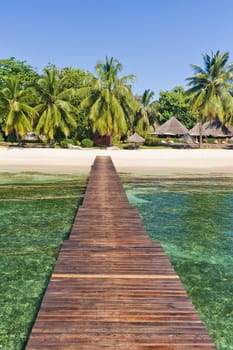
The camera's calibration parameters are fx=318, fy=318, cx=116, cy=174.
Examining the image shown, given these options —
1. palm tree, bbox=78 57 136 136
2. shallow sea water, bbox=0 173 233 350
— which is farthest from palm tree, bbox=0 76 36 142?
shallow sea water, bbox=0 173 233 350

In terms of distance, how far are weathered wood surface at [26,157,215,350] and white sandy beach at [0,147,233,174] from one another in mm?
18137

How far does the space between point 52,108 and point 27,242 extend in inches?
1223

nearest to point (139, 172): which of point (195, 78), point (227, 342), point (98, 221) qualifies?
point (98, 221)

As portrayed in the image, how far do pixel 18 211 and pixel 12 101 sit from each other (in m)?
27.6

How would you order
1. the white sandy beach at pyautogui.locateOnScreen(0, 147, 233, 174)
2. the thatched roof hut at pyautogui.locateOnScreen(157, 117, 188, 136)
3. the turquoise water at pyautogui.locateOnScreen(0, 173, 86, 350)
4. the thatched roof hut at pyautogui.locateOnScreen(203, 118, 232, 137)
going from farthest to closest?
1. the thatched roof hut at pyautogui.locateOnScreen(157, 117, 188, 136)
2. the thatched roof hut at pyautogui.locateOnScreen(203, 118, 232, 137)
3. the white sandy beach at pyautogui.locateOnScreen(0, 147, 233, 174)
4. the turquoise water at pyautogui.locateOnScreen(0, 173, 86, 350)

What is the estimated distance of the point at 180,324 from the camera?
351 cm

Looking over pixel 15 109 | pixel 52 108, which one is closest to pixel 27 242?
pixel 15 109

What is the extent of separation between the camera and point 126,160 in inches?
1193

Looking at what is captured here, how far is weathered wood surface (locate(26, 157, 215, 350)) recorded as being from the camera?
127 inches

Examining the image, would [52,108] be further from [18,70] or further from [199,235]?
[199,235]

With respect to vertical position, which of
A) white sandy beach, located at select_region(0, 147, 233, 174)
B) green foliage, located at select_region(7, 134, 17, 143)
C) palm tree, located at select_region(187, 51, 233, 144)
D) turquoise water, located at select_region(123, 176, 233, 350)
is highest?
palm tree, located at select_region(187, 51, 233, 144)

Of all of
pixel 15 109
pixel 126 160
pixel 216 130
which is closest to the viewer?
pixel 126 160

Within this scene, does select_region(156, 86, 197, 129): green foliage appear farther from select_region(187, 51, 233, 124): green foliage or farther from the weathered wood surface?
the weathered wood surface

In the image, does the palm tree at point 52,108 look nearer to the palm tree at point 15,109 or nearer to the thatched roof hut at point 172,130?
the palm tree at point 15,109
